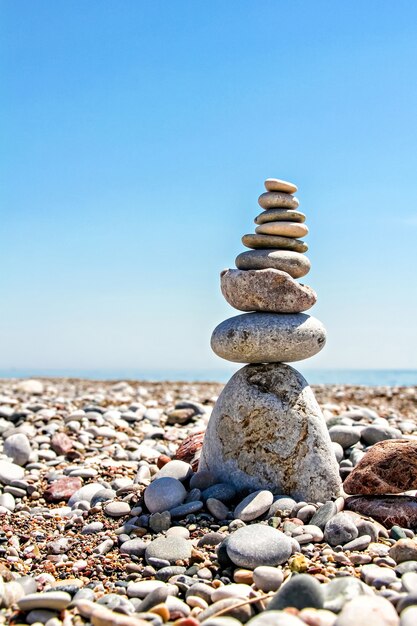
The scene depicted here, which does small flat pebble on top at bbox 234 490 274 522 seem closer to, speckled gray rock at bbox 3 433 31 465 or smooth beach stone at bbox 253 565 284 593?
smooth beach stone at bbox 253 565 284 593

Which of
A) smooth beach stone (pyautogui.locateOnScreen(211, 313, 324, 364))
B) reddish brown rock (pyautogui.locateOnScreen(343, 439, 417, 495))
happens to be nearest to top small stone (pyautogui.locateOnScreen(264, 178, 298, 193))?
smooth beach stone (pyautogui.locateOnScreen(211, 313, 324, 364))

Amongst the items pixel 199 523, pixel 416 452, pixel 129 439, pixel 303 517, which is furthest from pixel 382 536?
pixel 129 439

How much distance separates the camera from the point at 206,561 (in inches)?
195

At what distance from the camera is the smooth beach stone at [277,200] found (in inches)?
272

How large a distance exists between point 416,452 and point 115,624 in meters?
3.68

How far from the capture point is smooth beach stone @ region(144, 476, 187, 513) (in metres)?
6.27

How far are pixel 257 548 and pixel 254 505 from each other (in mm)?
1076

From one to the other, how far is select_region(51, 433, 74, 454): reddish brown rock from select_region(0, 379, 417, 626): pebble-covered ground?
0.62 ft

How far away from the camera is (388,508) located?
19.7 ft

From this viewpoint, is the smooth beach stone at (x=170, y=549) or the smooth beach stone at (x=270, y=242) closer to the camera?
the smooth beach stone at (x=170, y=549)

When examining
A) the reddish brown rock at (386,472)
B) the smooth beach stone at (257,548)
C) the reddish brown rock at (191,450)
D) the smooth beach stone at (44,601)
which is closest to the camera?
the smooth beach stone at (44,601)

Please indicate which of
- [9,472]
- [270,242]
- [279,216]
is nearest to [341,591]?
[270,242]

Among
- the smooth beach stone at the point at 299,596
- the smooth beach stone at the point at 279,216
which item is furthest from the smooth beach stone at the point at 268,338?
the smooth beach stone at the point at 299,596

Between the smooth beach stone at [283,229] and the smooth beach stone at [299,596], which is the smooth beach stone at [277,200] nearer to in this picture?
the smooth beach stone at [283,229]
